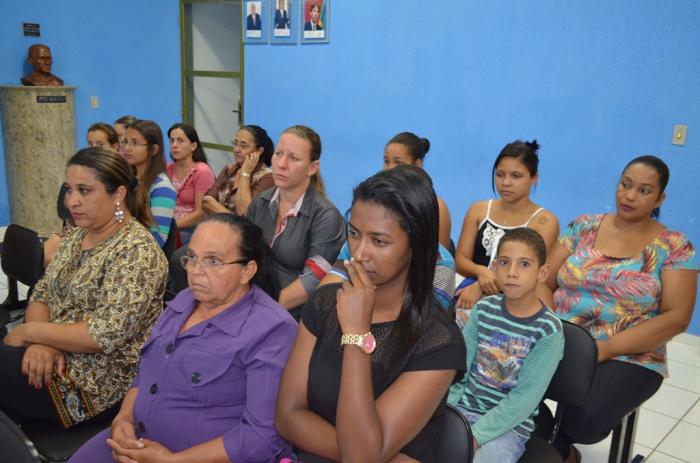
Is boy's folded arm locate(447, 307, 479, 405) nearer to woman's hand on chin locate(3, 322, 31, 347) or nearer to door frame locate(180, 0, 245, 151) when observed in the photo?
woman's hand on chin locate(3, 322, 31, 347)

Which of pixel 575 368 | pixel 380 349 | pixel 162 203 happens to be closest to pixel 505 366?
pixel 575 368

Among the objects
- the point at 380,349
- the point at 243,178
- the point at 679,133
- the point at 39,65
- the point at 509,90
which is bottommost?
the point at 380,349

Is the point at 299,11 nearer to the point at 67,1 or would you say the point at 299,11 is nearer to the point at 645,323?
the point at 67,1

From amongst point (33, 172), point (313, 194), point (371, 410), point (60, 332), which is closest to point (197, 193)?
point (313, 194)

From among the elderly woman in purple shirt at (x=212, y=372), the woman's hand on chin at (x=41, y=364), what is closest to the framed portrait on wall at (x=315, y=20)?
the elderly woman in purple shirt at (x=212, y=372)

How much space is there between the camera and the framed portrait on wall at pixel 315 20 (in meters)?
5.74

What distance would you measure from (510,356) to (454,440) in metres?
0.52

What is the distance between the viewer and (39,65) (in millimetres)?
5754

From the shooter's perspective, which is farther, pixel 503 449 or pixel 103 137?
pixel 103 137

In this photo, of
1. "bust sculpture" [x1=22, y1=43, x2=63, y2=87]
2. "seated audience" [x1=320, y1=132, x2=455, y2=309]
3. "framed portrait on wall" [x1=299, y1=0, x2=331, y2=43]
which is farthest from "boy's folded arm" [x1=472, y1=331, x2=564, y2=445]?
"bust sculpture" [x1=22, y1=43, x2=63, y2=87]

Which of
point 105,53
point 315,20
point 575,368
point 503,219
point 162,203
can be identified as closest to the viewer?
point 575,368

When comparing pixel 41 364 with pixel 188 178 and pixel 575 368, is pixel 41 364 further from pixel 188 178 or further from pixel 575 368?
pixel 188 178

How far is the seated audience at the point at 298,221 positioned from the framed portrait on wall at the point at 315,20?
334 centimetres

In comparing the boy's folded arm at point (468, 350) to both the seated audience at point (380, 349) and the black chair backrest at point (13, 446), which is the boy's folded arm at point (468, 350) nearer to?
the seated audience at point (380, 349)
